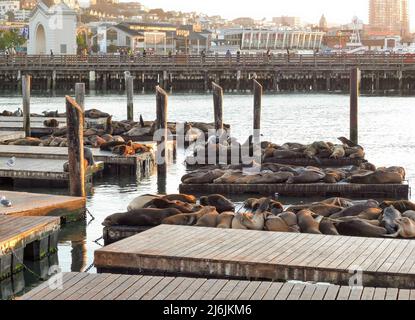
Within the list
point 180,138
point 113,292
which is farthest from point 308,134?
point 113,292

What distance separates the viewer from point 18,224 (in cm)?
1190

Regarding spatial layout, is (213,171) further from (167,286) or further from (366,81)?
(366,81)

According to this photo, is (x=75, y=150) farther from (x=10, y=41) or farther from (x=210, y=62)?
(x=10, y=41)

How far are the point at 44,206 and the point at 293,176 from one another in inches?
200

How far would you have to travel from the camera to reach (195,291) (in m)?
8.28

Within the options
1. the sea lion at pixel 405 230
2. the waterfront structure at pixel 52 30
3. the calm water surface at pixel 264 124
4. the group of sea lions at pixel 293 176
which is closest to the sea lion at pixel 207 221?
the calm water surface at pixel 264 124

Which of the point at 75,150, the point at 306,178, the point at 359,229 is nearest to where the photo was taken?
the point at 359,229

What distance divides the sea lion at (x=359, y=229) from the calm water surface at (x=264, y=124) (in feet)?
10.7

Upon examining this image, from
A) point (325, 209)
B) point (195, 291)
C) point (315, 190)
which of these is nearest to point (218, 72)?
point (315, 190)

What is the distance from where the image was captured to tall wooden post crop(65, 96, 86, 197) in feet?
49.3

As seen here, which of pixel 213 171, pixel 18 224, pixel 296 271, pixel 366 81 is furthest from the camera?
pixel 366 81

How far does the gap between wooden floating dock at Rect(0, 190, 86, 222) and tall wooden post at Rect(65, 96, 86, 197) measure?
0.37m

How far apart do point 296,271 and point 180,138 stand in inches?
659

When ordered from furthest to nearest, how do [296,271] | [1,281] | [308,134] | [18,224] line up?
[308,134]
[18,224]
[1,281]
[296,271]
